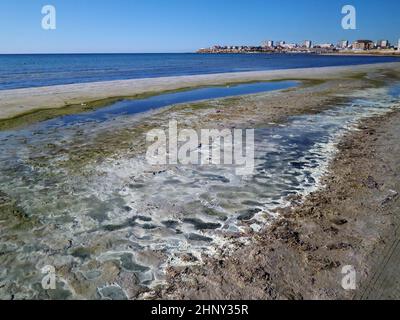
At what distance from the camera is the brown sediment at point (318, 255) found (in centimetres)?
520

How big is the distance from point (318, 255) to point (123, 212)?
435 centimetres

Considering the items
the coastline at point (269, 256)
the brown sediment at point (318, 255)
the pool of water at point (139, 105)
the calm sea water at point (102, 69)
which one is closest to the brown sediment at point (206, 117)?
the coastline at point (269, 256)

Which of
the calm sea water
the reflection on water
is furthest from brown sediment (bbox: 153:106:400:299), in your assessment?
the calm sea water

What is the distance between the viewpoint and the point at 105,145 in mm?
13281

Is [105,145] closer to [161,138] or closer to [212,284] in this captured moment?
[161,138]

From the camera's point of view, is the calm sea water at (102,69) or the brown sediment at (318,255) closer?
the brown sediment at (318,255)

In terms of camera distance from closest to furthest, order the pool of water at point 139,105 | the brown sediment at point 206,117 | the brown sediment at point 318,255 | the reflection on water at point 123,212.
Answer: the brown sediment at point 318,255
the reflection on water at point 123,212
the brown sediment at point 206,117
the pool of water at point 139,105

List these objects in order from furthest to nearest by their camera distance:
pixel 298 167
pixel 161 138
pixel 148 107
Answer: pixel 148 107 < pixel 161 138 < pixel 298 167

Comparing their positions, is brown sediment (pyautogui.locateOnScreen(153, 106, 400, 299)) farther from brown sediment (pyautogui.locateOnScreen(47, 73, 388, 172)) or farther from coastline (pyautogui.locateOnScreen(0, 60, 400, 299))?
brown sediment (pyautogui.locateOnScreen(47, 73, 388, 172))

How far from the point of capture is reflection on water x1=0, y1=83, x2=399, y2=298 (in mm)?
5859

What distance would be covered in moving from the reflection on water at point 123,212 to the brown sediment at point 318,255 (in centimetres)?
50

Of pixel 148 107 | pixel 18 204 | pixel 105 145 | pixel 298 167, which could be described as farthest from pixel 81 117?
pixel 298 167

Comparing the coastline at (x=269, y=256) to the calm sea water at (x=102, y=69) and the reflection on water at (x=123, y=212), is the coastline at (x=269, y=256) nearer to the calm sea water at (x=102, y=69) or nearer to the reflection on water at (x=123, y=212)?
the reflection on water at (x=123, y=212)
